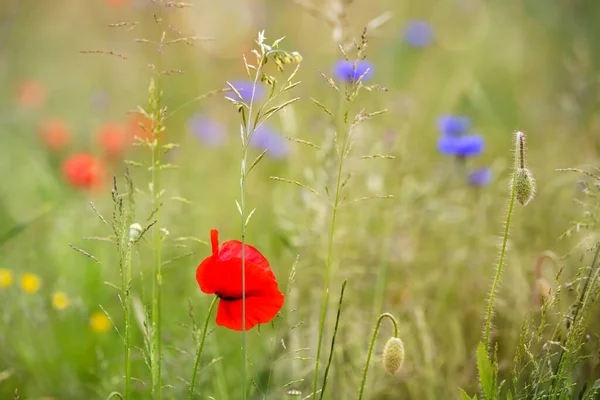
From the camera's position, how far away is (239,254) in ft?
3.81

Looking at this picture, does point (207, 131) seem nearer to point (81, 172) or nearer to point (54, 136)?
point (54, 136)

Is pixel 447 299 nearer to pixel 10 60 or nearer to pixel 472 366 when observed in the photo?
pixel 472 366

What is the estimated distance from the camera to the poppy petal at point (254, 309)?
3.83 feet

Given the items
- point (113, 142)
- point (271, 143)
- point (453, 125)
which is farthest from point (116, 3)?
point (453, 125)

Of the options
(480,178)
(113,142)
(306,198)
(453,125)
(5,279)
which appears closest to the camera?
(5,279)

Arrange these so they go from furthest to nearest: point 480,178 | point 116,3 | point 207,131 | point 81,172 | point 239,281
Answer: point 116,3
point 207,131
point 81,172
point 480,178
point 239,281

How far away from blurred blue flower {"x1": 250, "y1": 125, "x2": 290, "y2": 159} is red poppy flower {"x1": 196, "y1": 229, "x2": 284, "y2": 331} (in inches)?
85.8

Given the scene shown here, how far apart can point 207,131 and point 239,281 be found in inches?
114

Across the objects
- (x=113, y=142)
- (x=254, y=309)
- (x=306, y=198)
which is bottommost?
(x=254, y=309)

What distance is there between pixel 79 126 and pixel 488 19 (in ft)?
11.2

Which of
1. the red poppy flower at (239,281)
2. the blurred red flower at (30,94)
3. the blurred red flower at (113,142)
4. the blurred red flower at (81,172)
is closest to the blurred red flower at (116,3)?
the blurred red flower at (30,94)

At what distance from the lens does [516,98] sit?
4449 mm

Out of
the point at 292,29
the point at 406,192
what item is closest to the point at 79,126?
the point at 292,29

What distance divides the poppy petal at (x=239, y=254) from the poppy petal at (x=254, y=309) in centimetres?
4
